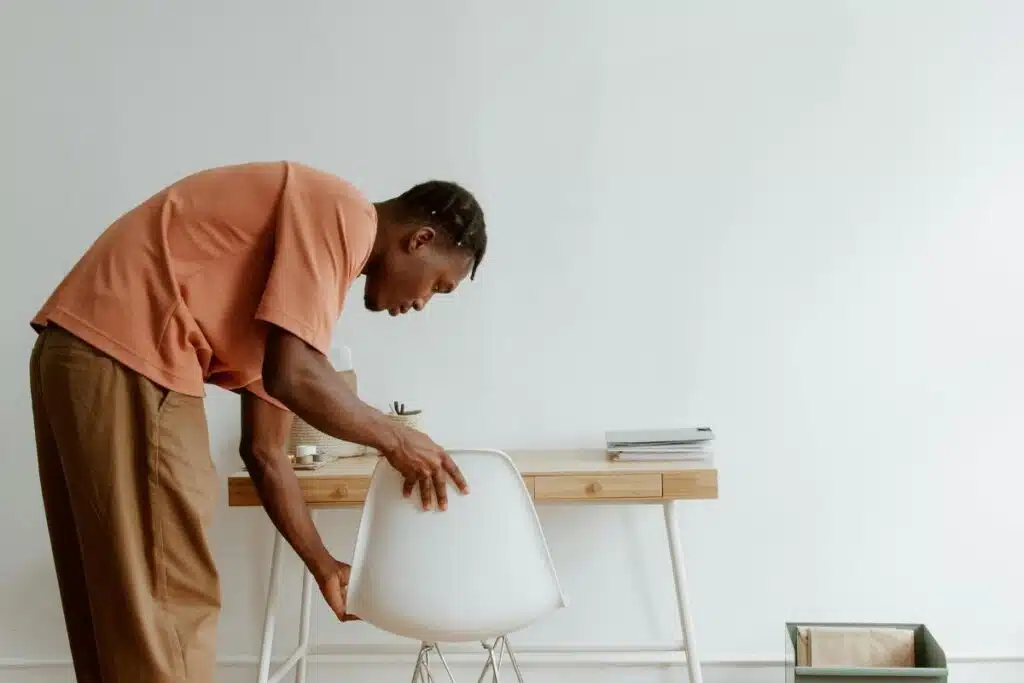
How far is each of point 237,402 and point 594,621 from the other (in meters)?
1.07

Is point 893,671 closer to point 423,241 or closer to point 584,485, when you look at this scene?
point 584,485

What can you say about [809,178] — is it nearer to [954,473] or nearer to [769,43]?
[769,43]

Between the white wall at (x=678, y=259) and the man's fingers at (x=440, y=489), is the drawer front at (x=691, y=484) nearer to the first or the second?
the white wall at (x=678, y=259)

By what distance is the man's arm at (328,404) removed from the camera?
3.89 feet

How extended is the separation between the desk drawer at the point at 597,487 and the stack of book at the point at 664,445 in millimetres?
128

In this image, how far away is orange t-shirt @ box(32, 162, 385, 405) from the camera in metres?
1.20

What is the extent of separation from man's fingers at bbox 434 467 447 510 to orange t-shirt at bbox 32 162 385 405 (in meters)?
0.27

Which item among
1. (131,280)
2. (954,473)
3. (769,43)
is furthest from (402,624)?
(769,43)

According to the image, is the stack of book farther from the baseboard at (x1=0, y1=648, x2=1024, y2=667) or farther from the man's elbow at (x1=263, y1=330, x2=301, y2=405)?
the man's elbow at (x1=263, y1=330, x2=301, y2=405)

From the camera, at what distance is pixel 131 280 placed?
1220mm

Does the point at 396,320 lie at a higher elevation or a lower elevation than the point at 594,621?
higher

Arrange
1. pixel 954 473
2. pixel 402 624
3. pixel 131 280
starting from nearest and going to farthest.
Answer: pixel 131 280
pixel 402 624
pixel 954 473

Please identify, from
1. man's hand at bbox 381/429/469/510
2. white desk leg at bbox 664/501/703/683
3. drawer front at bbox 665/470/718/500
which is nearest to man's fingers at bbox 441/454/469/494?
man's hand at bbox 381/429/469/510

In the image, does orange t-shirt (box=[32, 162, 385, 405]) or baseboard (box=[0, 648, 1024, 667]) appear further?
baseboard (box=[0, 648, 1024, 667])
